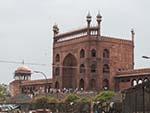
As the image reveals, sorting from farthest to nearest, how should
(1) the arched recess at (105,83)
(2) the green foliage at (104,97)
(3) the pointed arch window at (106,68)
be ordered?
(1) the arched recess at (105,83) → (3) the pointed arch window at (106,68) → (2) the green foliage at (104,97)

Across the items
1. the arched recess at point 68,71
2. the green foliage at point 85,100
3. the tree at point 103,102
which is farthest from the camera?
the arched recess at point 68,71

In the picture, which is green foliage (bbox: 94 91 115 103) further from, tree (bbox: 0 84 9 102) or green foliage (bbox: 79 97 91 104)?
tree (bbox: 0 84 9 102)

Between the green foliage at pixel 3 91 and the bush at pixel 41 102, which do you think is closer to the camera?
the bush at pixel 41 102

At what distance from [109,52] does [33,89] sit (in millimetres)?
27538

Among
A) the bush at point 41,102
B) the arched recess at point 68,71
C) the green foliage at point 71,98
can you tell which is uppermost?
the arched recess at point 68,71

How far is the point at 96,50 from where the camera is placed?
3095 inches

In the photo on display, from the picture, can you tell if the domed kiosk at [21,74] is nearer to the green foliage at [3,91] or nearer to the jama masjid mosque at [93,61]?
the green foliage at [3,91]

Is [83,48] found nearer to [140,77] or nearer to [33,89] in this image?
[140,77]

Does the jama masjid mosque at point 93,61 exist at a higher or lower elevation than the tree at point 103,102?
higher

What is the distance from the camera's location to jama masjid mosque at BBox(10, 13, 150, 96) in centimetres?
7831

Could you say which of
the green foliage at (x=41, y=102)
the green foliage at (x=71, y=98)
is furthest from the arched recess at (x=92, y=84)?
the green foliage at (x=41, y=102)

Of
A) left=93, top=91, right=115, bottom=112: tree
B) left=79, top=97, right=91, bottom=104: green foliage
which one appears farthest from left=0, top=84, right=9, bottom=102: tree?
left=93, top=91, right=115, bottom=112: tree

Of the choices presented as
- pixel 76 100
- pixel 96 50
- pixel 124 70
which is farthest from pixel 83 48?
pixel 76 100

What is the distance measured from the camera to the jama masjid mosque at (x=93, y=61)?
7831cm
